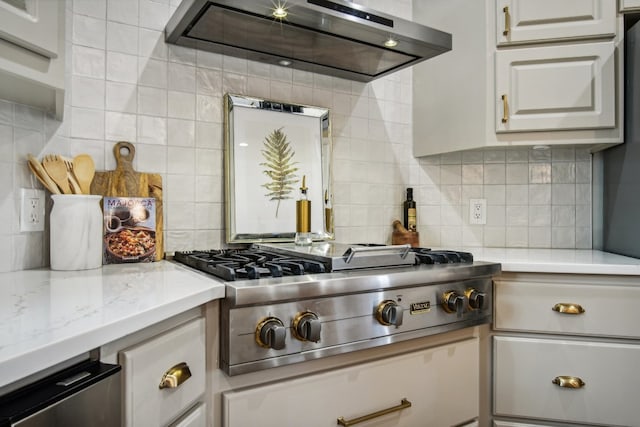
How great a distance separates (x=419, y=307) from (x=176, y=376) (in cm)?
69

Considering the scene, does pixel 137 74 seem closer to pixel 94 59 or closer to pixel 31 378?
pixel 94 59

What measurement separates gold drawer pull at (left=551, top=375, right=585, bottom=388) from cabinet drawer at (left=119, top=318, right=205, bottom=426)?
1.20m

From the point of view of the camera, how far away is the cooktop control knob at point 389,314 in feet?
3.65

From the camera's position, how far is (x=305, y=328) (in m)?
0.97

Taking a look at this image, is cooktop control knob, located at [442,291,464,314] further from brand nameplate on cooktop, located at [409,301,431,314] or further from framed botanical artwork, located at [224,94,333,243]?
framed botanical artwork, located at [224,94,333,243]

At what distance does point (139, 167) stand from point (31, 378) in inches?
42.2

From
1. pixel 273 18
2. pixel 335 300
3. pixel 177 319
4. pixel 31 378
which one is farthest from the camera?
pixel 273 18

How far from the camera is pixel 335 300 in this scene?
3.46ft

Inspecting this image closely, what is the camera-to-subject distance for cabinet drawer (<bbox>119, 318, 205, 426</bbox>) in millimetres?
709

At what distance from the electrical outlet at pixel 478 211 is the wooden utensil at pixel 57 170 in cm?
177

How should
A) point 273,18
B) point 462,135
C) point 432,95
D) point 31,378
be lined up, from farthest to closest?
point 432,95
point 462,135
point 273,18
point 31,378

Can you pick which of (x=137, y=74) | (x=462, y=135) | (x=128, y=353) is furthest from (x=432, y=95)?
(x=128, y=353)

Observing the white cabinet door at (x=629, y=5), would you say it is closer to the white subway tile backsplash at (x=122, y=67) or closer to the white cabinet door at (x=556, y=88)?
the white cabinet door at (x=556, y=88)

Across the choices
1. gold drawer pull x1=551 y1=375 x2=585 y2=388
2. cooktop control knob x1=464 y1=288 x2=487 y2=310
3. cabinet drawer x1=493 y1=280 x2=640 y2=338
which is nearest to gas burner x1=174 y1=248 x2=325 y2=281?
cooktop control knob x1=464 y1=288 x2=487 y2=310
